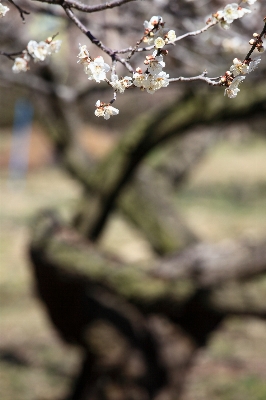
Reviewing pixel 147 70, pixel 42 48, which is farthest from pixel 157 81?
pixel 42 48

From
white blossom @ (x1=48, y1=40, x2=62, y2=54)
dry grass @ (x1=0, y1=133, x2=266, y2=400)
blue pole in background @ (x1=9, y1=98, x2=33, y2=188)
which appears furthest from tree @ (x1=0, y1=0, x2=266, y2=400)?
blue pole in background @ (x1=9, y1=98, x2=33, y2=188)

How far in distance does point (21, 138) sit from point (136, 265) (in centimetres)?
1653

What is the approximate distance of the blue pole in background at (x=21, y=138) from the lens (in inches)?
703

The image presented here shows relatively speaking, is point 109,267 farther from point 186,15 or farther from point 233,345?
point 233,345

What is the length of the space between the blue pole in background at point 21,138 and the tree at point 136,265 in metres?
12.4

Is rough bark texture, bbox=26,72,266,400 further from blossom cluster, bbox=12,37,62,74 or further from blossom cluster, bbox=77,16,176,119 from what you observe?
blossom cluster, bbox=77,16,176,119

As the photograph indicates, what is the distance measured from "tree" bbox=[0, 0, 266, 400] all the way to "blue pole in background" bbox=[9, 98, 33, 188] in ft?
40.6

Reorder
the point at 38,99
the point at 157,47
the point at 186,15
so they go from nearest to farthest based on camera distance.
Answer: the point at 157,47 < the point at 186,15 < the point at 38,99

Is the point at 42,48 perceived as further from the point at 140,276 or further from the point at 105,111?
the point at 140,276

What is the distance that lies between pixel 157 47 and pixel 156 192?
3802mm

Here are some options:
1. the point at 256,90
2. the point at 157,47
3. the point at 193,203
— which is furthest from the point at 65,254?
the point at 193,203

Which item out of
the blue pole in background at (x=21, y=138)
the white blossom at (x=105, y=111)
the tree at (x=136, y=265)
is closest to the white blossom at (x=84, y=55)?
the white blossom at (x=105, y=111)

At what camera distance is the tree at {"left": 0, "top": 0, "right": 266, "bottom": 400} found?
3.83 m

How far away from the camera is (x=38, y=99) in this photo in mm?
5062
